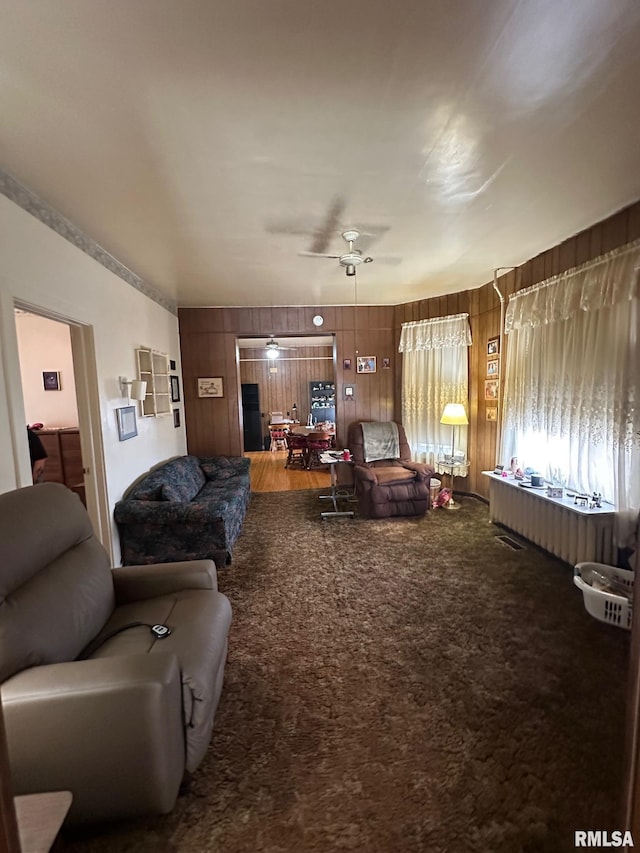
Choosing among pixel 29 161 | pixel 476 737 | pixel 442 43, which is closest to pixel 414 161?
pixel 442 43

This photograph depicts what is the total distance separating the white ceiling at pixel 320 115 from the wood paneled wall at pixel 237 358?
237 cm

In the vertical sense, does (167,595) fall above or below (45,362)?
below

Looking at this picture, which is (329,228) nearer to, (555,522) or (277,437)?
(555,522)


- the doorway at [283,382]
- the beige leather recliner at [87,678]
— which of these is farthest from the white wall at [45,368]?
the doorway at [283,382]

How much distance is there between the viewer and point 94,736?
117 centimetres

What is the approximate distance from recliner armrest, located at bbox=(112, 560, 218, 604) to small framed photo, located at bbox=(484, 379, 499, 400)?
11.8 ft

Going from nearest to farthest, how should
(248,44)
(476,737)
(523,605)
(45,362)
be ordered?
(248,44)
(476,737)
(523,605)
(45,362)

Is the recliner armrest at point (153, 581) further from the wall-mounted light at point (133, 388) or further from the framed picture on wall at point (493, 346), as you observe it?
the framed picture on wall at point (493, 346)

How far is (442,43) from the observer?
130 centimetres

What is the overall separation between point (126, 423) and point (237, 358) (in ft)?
7.67

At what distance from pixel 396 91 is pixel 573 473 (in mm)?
2973

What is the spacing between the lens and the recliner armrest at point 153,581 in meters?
1.94

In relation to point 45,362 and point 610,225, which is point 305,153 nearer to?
point 610,225

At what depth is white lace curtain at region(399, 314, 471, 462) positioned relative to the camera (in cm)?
471
